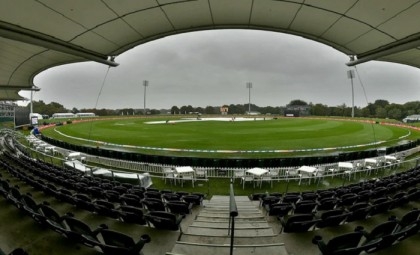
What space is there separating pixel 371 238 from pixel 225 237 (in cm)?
263

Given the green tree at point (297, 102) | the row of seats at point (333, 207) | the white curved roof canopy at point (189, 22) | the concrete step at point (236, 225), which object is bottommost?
the concrete step at point (236, 225)

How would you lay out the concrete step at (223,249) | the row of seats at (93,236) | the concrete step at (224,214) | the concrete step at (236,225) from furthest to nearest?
the concrete step at (224,214)
the concrete step at (236,225)
the concrete step at (223,249)
the row of seats at (93,236)

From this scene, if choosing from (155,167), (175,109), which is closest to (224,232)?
(155,167)

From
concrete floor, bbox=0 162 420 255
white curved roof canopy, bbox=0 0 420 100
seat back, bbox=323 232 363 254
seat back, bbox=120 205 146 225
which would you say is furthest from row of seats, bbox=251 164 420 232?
white curved roof canopy, bbox=0 0 420 100

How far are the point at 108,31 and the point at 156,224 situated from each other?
5720mm

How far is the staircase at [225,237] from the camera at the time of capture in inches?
164

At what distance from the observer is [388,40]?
23.2 ft

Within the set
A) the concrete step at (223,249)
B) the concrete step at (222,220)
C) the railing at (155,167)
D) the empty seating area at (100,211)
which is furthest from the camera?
the railing at (155,167)

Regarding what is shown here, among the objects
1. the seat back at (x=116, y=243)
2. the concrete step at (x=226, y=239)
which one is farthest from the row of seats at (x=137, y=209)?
the seat back at (x=116, y=243)

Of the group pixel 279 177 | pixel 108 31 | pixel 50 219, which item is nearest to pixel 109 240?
pixel 50 219

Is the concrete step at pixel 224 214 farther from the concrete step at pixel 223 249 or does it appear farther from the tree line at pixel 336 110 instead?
the tree line at pixel 336 110

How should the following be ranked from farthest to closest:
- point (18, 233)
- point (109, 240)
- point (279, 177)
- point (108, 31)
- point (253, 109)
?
point (253, 109), point (279, 177), point (108, 31), point (18, 233), point (109, 240)

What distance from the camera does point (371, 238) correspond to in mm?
3867

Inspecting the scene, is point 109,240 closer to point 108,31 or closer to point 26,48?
point 108,31
